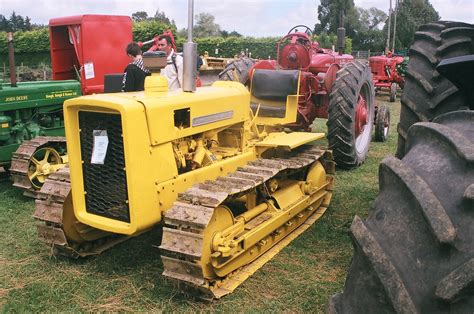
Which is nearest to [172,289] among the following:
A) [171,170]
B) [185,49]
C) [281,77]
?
[171,170]

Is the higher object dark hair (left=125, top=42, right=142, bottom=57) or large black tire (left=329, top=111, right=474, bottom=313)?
dark hair (left=125, top=42, right=142, bottom=57)

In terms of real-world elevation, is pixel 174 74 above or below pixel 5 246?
above

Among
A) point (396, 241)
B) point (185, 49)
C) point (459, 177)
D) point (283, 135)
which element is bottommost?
point (283, 135)

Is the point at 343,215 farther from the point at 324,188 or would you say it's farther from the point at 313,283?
the point at 313,283

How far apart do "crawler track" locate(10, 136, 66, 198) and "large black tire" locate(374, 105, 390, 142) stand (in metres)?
6.00

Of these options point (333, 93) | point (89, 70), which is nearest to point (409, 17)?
point (89, 70)

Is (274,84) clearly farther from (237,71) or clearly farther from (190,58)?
(190,58)

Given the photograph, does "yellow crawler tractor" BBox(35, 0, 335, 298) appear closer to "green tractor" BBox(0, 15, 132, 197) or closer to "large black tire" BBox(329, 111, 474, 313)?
"large black tire" BBox(329, 111, 474, 313)

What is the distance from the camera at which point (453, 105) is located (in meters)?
3.45

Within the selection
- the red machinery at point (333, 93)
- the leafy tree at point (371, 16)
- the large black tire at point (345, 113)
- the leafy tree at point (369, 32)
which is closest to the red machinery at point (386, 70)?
the red machinery at point (333, 93)

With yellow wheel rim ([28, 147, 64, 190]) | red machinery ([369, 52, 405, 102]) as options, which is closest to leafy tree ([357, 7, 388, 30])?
red machinery ([369, 52, 405, 102])

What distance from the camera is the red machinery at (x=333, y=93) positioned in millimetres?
6973

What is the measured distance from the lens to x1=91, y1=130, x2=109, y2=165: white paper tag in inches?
152

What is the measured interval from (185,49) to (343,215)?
9.03 ft
